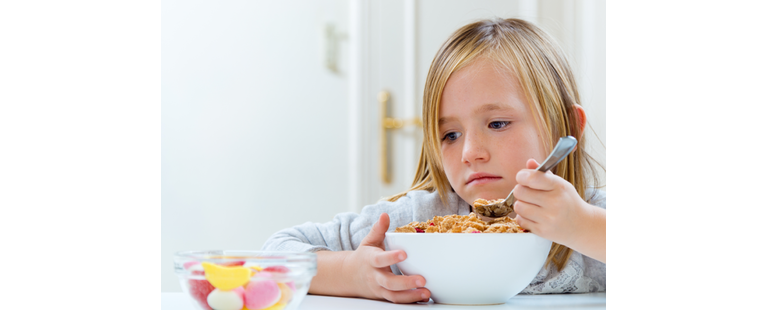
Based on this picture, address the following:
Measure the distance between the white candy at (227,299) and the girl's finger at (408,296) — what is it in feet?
0.76

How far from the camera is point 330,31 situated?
2.19m

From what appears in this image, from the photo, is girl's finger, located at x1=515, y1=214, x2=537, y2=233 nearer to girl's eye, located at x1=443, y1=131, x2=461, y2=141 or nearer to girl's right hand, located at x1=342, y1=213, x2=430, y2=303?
girl's right hand, located at x1=342, y1=213, x2=430, y2=303

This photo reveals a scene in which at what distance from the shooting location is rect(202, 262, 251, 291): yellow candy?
45cm

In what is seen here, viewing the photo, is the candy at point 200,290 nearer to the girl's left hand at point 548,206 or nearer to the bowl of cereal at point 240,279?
the bowl of cereal at point 240,279

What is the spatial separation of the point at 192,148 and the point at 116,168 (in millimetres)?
1691

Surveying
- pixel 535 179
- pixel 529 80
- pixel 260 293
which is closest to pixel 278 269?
pixel 260 293

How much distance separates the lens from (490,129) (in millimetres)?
964

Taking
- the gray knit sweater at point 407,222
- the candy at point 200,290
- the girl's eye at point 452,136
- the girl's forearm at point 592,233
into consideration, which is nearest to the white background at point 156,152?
the candy at point 200,290

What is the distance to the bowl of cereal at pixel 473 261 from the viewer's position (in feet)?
1.93

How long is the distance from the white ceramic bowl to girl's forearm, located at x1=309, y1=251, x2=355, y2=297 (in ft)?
0.52

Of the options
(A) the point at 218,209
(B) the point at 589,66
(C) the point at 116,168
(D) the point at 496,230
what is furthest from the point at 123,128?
(A) the point at 218,209

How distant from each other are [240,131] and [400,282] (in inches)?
64.9

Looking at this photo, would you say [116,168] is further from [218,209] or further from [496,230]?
[218,209]

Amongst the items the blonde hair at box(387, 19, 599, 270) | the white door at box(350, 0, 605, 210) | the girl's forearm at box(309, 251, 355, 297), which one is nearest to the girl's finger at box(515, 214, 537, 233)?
the girl's forearm at box(309, 251, 355, 297)
